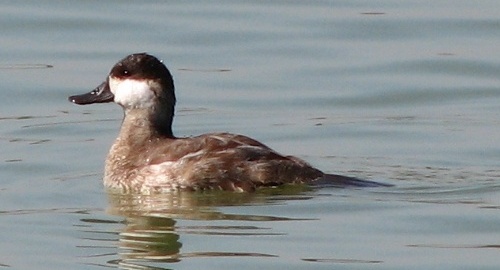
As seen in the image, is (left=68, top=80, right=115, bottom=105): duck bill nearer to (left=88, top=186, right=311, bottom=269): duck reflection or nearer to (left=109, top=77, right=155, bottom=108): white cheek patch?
(left=109, top=77, right=155, bottom=108): white cheek patch

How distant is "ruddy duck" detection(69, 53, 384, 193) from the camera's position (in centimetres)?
1047

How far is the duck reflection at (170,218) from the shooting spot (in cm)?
888

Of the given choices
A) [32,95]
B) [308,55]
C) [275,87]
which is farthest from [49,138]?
[308,55]

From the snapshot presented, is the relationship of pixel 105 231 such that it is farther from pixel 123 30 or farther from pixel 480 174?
pixel 123 30

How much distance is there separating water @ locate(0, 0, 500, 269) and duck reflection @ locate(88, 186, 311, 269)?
2cm

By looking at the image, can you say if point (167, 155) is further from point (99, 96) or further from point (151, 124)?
point (99, 96)

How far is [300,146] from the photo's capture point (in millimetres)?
12000

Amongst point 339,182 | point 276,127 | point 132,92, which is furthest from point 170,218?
point 276,127

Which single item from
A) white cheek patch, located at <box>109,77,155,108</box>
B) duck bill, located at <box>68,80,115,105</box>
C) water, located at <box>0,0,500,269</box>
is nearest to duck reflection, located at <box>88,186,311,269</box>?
water, located at <box>0,0,500,269</box>

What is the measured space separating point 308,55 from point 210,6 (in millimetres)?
1985

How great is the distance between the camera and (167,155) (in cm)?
1066

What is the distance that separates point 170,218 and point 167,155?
83 cm

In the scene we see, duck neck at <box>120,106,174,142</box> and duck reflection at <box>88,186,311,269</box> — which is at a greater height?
duck neck at <box>120,106,174,142</box>

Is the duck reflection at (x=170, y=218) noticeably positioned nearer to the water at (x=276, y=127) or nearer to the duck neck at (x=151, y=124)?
the water at (x=276, y=127)
